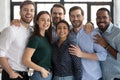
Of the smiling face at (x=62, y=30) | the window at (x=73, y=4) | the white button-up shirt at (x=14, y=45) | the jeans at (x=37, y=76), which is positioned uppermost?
the window at (x=73, y=4)

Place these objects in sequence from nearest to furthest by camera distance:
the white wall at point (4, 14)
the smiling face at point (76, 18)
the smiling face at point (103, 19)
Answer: the smiling face at point (76, 18) → the smiling face at point (103, 19) → the white wall at point (4, 14)

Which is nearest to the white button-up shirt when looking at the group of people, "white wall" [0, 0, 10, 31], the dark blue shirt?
the group of people

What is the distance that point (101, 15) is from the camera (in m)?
2.93

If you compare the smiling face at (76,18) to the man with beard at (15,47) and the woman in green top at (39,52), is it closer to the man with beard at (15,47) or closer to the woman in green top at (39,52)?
the woman in green top at (39,52)

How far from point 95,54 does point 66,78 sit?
1.34ft

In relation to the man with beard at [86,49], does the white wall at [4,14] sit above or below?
above

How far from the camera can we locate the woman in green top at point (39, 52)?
259 cm

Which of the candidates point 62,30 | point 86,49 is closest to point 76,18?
point 62,30

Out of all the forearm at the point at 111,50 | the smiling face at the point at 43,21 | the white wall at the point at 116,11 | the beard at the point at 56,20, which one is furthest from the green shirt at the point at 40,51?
the white wall at the point at 116,11

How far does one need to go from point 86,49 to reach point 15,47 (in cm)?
76

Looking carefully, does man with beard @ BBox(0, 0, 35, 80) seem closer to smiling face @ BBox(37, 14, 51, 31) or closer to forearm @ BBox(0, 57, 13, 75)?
forearm @ BBox(0, 57, 13, 75)

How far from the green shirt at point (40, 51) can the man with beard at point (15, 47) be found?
160mm

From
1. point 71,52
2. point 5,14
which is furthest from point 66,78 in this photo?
point 5,14

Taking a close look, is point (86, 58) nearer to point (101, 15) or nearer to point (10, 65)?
point (101, 15)
